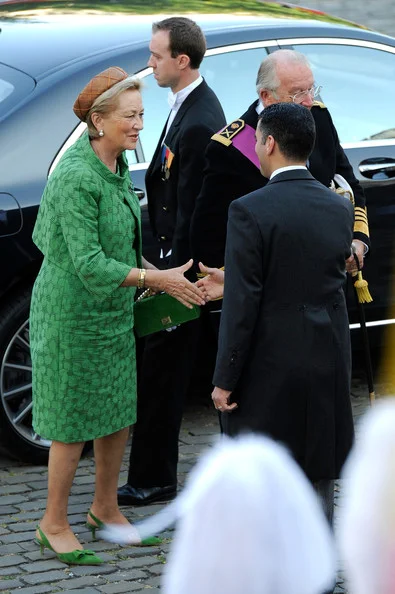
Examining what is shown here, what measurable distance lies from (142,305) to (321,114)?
1004 millimetres

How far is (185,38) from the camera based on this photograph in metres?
4.65

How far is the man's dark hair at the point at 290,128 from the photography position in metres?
3.49

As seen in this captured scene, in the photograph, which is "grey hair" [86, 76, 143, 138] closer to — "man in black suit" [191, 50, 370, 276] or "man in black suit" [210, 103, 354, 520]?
"man in black suit" [191, 50, 370, 276]

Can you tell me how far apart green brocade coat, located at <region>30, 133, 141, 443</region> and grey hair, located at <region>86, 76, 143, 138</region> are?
0.19 feet

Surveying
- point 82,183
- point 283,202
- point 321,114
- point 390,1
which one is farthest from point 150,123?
point 390,1

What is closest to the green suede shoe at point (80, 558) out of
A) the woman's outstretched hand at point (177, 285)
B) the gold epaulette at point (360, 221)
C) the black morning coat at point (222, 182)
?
the woman's outstretched hand at point (177, 285)

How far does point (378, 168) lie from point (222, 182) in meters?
1.85

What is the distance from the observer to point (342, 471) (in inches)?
146

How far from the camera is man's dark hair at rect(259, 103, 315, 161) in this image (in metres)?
3.49

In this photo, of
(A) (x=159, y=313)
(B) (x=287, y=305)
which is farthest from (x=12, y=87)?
(B) (x=287, y=305)

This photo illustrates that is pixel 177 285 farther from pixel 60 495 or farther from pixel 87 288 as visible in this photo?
pixel 60 495

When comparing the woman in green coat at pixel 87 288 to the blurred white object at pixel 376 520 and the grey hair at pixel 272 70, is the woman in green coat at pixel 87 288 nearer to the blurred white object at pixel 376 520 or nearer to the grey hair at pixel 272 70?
the grey hair at pixel 272 70

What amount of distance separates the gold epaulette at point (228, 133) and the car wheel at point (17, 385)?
1.33 metres

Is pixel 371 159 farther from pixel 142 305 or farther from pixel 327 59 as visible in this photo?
pixel 142 305
